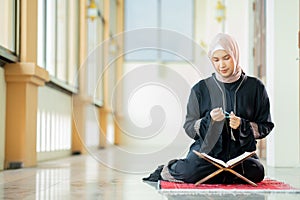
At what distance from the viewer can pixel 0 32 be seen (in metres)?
5.09

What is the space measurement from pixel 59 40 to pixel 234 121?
5606 millimetres

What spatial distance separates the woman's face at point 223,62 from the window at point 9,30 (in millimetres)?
2086

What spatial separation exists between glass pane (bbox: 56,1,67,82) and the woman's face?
16.7 feet

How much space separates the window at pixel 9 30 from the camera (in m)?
5.11

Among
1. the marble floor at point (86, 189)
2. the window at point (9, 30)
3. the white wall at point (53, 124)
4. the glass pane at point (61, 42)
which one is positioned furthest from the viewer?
the glass pane at point (61, 42)

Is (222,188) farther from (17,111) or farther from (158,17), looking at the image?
(158,17)

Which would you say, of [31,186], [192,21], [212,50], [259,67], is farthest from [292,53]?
[192,21]

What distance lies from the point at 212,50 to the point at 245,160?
2.19 ft

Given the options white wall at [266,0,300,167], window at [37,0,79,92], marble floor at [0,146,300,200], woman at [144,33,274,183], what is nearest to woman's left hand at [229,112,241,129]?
woman at [144,33,274,183]

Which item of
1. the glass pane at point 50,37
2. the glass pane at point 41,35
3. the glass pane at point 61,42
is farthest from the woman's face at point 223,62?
the glass pane at point 61,42

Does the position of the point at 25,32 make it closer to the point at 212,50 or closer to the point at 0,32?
the point at 0,32

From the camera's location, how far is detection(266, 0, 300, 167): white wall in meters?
5.71

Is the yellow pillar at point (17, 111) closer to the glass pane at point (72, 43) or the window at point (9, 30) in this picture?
the window at point (9, 30)

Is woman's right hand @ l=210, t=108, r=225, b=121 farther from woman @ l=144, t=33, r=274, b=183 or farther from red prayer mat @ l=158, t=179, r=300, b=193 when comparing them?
red prayer mat @ l=158, t=179, r=300, b=193
